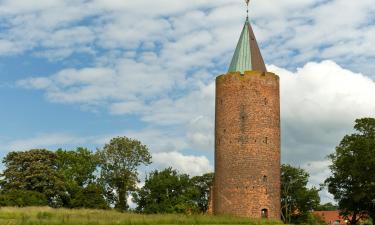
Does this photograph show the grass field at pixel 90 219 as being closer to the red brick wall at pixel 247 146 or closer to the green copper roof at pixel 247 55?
the red brick wall at pixel 247 146

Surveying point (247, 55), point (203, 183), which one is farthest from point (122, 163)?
point (247, 55)

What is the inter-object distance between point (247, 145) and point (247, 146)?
0.07 metres

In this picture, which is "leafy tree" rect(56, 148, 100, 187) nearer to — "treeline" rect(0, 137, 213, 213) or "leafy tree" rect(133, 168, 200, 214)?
"treeline" rect(0, 137, 213, 213)

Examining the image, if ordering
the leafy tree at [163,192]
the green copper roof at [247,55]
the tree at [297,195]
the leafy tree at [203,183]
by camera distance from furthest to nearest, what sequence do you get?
1. the leafy tree at [203,183]
2. the tree at [297,195]
3. the leafy tree at [163,192]
4. the green copper roof at [247,55]

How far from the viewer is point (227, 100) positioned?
116 feet

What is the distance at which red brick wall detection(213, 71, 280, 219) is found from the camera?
112 feet

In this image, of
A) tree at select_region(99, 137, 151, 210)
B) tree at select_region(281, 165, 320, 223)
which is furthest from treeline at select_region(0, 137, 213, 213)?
tree at select_region(281, 165, 320, 223)

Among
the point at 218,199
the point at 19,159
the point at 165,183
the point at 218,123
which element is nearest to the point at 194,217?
the point at 218,199

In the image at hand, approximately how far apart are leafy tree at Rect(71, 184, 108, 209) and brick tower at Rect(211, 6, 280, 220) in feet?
60.9

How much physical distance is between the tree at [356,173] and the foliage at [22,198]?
2658 cm

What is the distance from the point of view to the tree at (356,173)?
131 feet

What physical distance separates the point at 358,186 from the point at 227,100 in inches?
Result: 544

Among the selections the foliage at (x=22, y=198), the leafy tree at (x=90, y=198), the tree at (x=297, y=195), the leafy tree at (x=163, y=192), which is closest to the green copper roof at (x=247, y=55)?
the leafy tree at (x=163, y=192)

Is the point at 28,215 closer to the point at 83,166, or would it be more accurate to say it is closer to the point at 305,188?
the point at 83,166
